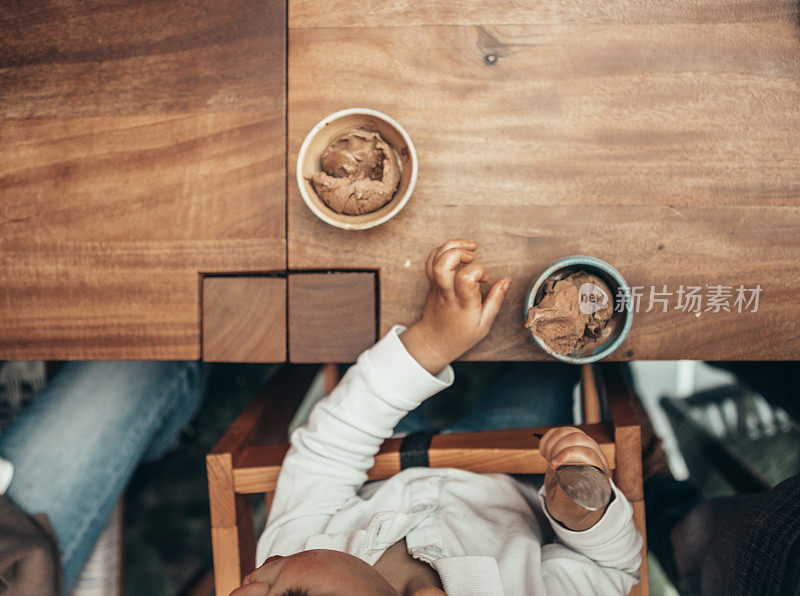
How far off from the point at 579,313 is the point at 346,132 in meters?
0.47

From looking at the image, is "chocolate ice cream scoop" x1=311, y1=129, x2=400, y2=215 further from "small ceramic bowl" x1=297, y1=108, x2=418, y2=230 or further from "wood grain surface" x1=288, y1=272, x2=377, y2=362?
"wood grain surface" x1=288, y1=272, x2=377, y2=362

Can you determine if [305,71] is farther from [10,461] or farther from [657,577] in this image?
[657,577]

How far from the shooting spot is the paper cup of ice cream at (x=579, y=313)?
2.60 feet

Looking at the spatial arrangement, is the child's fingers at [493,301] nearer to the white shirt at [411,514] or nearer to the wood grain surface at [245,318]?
the white shirt at [411,514]

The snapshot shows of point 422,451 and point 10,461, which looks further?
point 10,461

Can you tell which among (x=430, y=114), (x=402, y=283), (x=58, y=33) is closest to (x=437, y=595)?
(x=402, y=283)

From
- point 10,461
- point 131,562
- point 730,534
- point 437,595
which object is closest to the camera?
point 437,595

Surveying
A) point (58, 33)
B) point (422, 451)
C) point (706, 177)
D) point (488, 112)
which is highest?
point (58, 33)

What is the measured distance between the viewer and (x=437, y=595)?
611 mm

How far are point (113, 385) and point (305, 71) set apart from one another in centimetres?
78

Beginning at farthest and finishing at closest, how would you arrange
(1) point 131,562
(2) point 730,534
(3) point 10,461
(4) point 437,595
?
(1) point 131,562, (3) point 10,461, (2) point 730,534, (4) point 437,595

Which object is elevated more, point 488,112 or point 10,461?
point 488,112

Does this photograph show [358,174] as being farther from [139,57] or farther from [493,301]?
[139,57]

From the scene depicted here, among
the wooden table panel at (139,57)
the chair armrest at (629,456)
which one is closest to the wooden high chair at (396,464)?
the chair armrest at (629,456)
